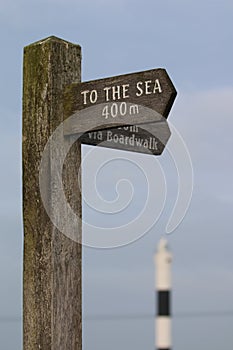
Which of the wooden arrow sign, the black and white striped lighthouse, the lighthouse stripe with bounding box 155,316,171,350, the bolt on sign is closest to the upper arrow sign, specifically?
the bolt on sign

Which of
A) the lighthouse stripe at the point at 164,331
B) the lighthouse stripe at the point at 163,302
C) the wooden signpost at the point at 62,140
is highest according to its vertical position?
the wooden signpost at the point at 62,140

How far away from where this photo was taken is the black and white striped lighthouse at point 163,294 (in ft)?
11.2

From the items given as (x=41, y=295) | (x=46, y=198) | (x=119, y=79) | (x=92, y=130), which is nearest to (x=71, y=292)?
(x=41, y=295)

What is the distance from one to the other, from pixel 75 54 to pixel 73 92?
0.34m

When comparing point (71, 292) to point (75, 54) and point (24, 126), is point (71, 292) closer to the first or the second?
point (24, 126)

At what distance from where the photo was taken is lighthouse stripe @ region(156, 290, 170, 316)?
3.44 metres

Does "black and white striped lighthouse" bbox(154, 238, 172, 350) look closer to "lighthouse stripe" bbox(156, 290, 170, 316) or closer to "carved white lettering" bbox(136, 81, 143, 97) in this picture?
"lighthouse stripe" bbox(156, 290, 170, 316)

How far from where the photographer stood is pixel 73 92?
565 cm

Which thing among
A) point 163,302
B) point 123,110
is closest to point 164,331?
point 163,302

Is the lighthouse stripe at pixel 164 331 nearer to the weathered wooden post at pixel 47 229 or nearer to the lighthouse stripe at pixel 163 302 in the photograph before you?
the lighthouse stripe at pixel 163 302

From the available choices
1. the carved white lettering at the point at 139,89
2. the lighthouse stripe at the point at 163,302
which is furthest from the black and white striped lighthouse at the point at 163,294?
the carved white lettering at the point at 139,89

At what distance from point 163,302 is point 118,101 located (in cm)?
220

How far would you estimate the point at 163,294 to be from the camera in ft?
11.3

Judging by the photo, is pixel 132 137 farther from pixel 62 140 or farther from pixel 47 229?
pixel 47 229
